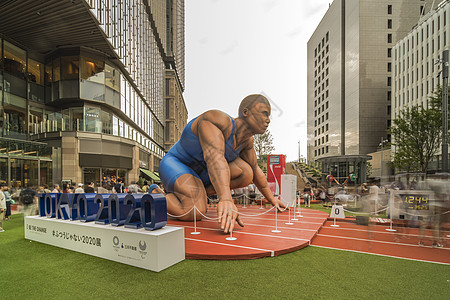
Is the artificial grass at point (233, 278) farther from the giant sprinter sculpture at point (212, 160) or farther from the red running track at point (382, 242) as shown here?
the giant sprinter sculpture at point (212, 160)

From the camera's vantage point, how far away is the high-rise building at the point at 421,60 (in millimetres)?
37469

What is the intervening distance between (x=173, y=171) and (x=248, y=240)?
111 inches

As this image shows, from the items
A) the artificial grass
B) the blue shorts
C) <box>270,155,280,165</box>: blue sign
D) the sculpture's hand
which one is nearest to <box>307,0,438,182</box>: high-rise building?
<box>270,155,280,165</box>: blue sign

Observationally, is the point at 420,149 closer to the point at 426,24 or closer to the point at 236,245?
the point at 236,245

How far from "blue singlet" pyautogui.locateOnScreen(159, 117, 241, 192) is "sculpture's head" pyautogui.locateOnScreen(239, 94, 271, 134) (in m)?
0.48

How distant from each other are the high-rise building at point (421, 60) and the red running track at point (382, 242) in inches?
1208

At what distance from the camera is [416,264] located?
5004 mm

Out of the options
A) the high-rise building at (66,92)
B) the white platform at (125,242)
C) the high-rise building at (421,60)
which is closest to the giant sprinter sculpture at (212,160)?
the white platform at (125,242)

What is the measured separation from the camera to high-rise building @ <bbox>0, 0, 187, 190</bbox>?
56.2 feet

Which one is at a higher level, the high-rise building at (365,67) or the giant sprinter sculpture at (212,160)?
the high-rise building at (365,67)

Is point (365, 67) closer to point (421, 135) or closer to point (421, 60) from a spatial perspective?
point (421, 60)

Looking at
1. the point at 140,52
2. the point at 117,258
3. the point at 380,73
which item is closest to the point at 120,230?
the point at 117,258

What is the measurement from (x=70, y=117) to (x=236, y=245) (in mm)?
19983

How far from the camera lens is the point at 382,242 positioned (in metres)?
6.82
